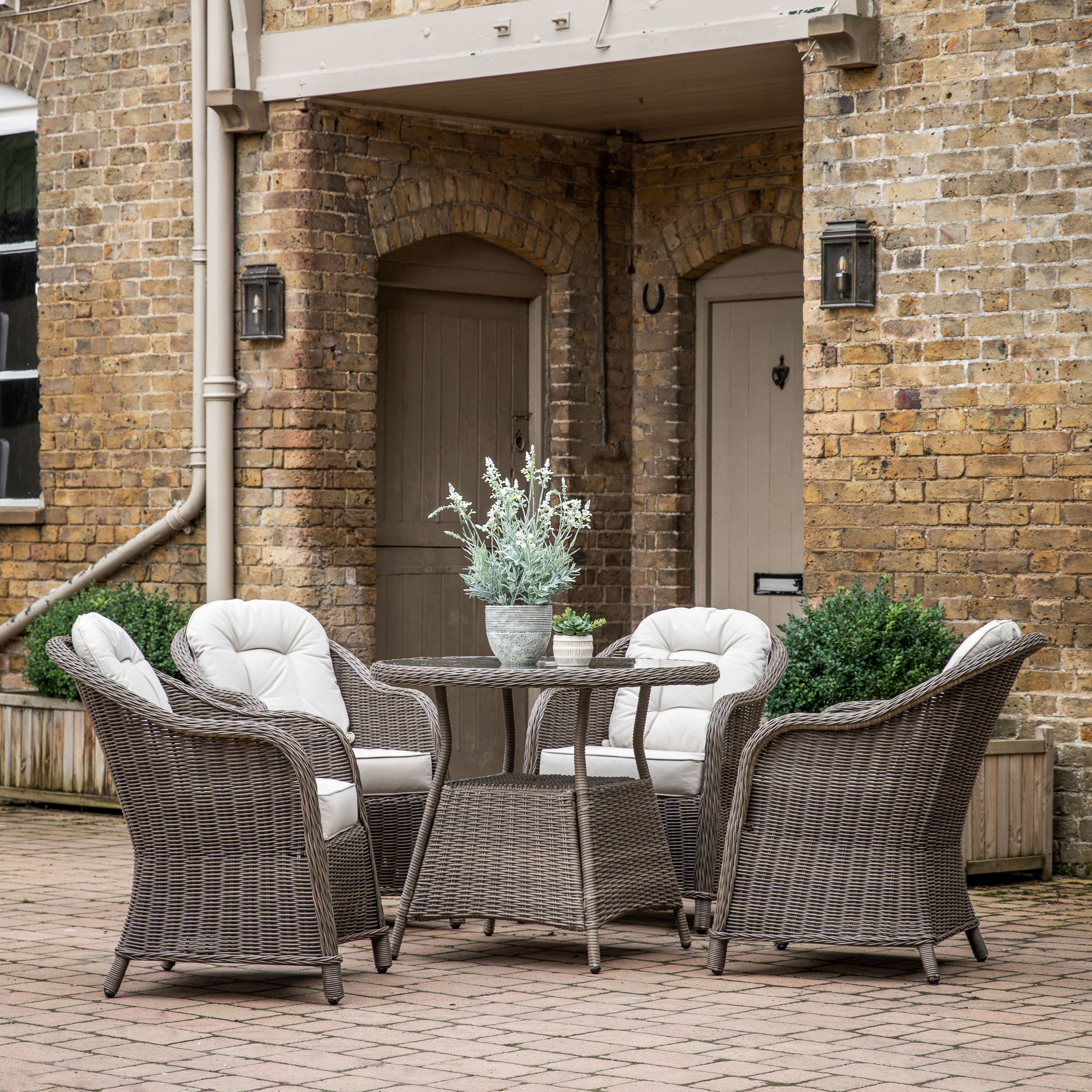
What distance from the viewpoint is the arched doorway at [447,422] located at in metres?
8.16

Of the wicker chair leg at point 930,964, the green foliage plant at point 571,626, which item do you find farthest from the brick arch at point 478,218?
the wicker chair leg at point 930,964

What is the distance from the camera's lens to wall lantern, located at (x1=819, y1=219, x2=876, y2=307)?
643 cm

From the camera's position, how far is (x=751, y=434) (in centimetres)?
846

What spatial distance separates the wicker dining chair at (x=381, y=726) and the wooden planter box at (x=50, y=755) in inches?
97.6

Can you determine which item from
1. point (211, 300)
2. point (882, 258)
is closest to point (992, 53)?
Result: point (882, 258)

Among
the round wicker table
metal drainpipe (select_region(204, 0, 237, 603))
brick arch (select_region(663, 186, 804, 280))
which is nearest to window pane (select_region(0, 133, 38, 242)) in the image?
metal drainpipe (select_region(204, 0, 237, 603))

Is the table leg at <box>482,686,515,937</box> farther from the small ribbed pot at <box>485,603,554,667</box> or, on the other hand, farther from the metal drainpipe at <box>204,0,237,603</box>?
the metal drainpipe at <box>204,0,237,603</box>

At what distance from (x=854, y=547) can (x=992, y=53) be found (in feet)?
5.67

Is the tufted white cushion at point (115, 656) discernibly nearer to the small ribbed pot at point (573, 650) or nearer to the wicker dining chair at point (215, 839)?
the wicker dining chair at point (215, 839)

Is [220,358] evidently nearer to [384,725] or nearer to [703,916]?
[384,725]

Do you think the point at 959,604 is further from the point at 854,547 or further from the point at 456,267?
the point at 456,267

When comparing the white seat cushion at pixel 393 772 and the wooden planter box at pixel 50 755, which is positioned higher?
the white seat cushion at pixel 393 772

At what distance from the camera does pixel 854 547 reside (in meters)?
6.54

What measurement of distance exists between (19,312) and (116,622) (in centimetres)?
181
